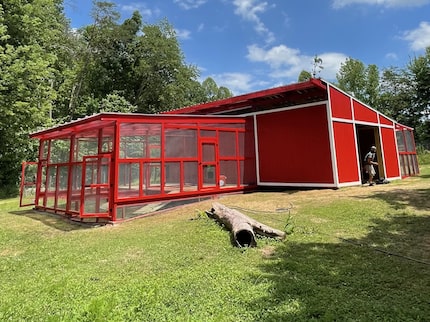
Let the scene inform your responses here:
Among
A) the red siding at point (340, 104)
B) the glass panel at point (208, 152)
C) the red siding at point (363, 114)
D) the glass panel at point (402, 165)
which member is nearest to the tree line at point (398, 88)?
the glass panel at point (402, 165)

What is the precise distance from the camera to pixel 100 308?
2.93 meters

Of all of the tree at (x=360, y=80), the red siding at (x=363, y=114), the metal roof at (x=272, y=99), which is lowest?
the red siding at (x=363, y=114)

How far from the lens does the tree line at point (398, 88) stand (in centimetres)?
3186

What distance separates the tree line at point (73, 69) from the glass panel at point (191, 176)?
36.4ft

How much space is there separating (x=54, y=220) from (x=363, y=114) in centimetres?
1130

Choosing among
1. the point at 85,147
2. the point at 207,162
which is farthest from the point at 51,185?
the point at 207,162

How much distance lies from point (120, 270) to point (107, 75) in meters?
27.9

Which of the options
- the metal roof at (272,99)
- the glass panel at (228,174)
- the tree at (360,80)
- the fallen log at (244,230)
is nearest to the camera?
the fallen log at (244,230)

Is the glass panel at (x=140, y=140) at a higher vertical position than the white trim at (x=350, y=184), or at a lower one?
higher

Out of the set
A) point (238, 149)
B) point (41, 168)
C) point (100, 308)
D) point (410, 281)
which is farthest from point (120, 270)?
point (41, 168)

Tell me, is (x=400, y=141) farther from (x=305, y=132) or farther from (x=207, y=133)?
(x=207, y=133)

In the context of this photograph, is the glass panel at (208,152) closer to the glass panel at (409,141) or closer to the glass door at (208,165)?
the glass door at (208,165)

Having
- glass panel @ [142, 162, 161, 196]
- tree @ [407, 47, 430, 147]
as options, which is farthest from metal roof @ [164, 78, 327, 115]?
tree @ [407, 47, 430, 147]

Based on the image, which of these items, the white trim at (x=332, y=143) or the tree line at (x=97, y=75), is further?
the tree line at (x=97, y=75)
